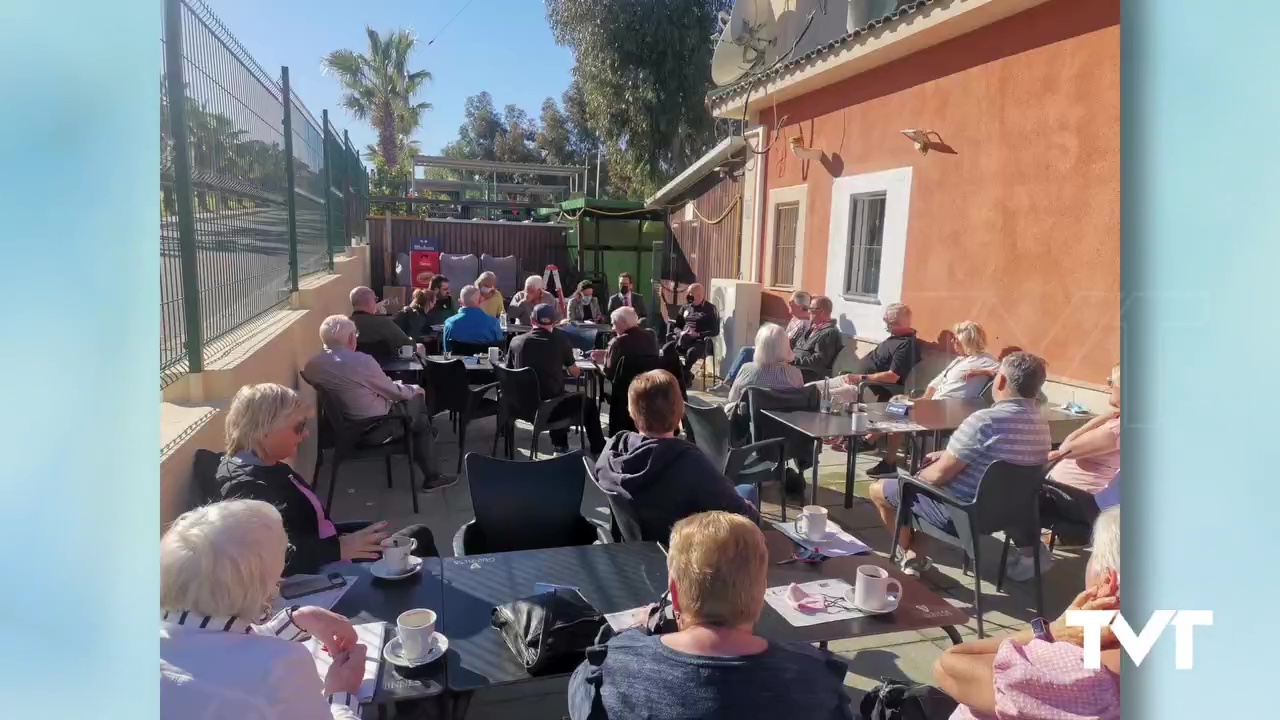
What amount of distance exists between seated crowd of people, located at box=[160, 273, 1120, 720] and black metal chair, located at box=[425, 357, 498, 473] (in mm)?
558

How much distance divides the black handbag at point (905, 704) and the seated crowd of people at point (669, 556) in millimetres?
25

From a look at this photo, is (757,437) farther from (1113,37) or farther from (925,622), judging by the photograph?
(1113,37)

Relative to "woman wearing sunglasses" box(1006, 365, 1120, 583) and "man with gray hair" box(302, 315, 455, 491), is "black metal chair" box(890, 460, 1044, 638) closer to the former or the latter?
"woman wearing sunglasses" box(1006, 365, 1120, 583)

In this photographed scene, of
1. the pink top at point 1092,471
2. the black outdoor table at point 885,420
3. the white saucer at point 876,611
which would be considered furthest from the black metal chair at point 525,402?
the white saucer at point 876,611

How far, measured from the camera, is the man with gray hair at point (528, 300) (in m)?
7.32

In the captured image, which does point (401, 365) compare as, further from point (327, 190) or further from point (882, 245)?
point (882, 245)

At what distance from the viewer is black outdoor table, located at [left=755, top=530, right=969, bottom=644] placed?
6.00ft

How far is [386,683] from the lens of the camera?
1.58m

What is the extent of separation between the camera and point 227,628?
50.8 inches

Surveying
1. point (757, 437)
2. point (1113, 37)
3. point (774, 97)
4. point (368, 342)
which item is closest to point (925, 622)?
point (757, 437)

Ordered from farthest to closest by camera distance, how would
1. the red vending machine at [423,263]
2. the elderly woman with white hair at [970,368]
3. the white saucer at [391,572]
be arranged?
the red vending machine at [423,263], the elderly woman with white hair at [970,368], the white saucer at [391,572]

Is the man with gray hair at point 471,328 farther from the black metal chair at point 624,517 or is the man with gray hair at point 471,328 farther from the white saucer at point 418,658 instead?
the white saucer at point 418,658

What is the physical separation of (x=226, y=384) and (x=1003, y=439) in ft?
11.0

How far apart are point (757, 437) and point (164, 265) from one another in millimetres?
3211
